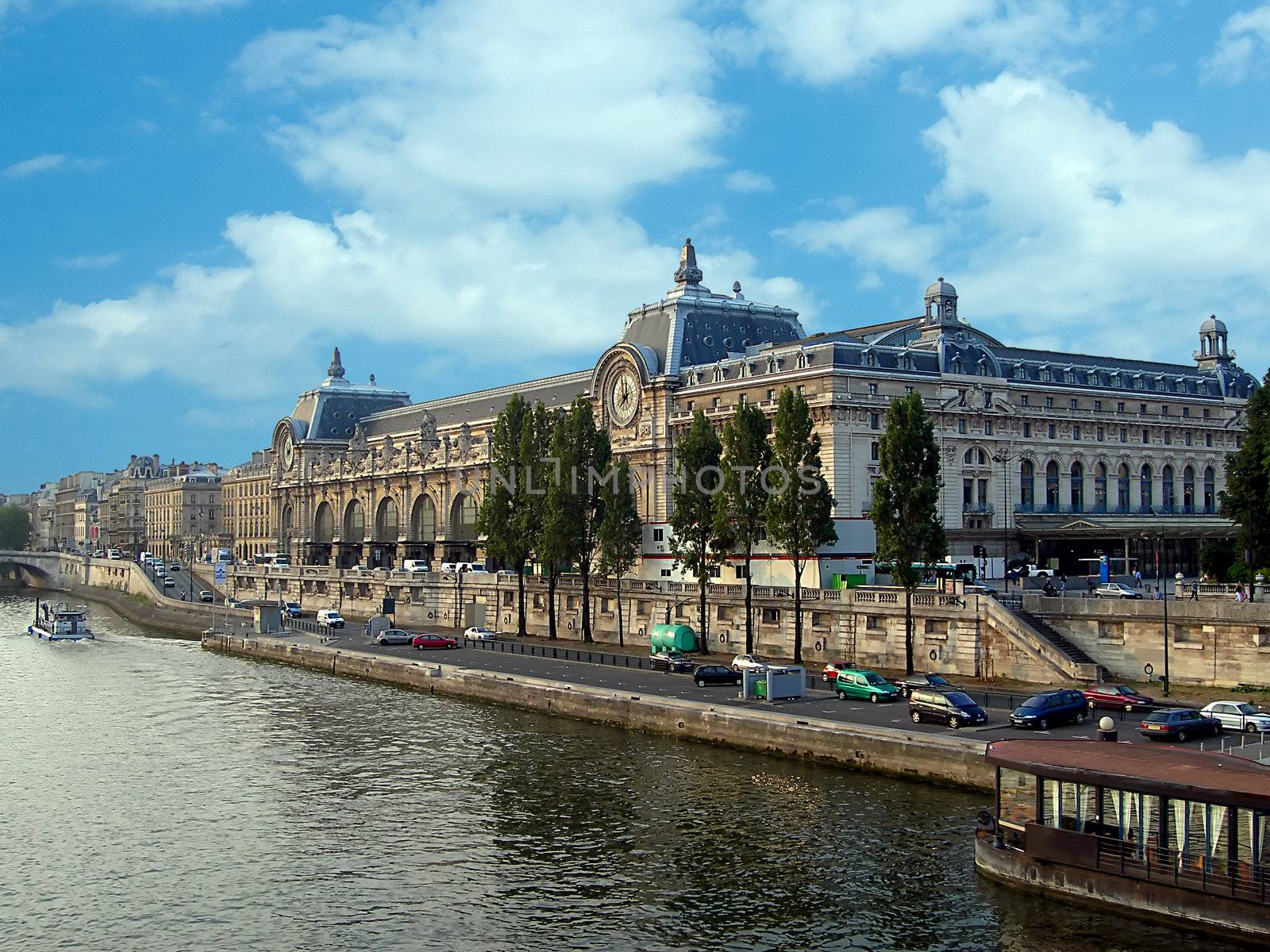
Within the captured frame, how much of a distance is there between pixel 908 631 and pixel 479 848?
107 feet

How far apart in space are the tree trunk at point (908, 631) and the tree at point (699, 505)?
42.9 ft

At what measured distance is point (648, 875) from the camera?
124ft

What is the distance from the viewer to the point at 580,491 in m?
90.2

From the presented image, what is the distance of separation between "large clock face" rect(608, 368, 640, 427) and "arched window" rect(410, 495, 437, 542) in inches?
1433

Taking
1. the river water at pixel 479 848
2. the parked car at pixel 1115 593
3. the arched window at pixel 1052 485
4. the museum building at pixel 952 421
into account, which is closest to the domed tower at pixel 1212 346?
the museum building at pixel 952 421

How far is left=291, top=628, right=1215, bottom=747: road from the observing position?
49.0m

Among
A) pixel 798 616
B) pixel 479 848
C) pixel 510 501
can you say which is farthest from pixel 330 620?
pixel 479 848

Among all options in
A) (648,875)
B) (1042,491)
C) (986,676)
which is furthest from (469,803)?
(1042,491)

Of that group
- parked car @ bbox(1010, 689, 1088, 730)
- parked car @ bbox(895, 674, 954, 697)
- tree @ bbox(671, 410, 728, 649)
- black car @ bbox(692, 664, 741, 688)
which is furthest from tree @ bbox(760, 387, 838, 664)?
parked car @ bbox(1010, 689, 1088, 730)

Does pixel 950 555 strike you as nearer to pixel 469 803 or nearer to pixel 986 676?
pixel 986 676

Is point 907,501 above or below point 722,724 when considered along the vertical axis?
above

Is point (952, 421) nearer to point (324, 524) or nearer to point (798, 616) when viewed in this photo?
point (798, 616)

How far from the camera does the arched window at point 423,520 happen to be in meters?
151

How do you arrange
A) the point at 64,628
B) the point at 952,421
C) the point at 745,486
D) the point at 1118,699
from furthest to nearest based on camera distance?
the point at 64,628, the point at 952,421, the point at 745,486, the point at 1118,699
